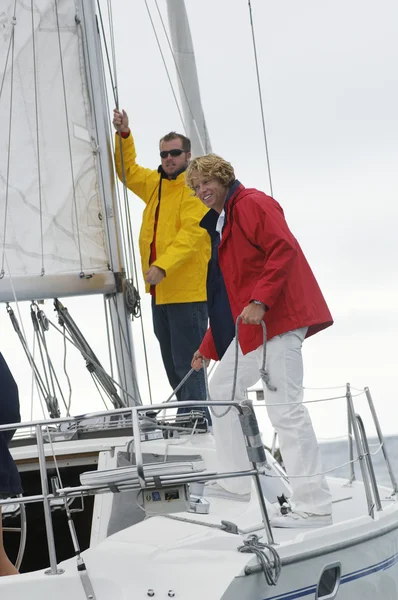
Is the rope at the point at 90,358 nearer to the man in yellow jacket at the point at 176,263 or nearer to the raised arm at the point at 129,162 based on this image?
the man in yellow jacket at the point at 176,263

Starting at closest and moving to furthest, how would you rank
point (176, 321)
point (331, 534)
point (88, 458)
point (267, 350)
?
point (331, 534) → point (267, 350) → point (88, 458) → point (176, 321)

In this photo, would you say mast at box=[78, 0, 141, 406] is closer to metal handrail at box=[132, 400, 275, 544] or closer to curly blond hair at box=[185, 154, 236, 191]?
curly blond hair at box=[185, 154, 236, 191]

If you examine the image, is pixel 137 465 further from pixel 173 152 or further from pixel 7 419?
pixel 173 152

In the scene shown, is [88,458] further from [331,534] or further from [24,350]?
Result: [331,534]

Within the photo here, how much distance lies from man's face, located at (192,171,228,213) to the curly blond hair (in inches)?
0.6

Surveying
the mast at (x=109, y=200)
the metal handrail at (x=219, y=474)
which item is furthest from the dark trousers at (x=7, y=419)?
the mast at (x=109, y=200)

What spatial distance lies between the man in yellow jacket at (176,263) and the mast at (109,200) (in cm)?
26

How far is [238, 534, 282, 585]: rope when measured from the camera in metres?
3.74

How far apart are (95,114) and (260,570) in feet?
14.1

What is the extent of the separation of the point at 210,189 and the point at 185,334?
2041mm

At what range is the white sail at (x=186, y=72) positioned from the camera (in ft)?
25.6

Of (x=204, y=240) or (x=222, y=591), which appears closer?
(x=222, y=591)

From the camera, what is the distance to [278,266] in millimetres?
4457

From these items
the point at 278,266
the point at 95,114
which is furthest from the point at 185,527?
the point at 95,114
